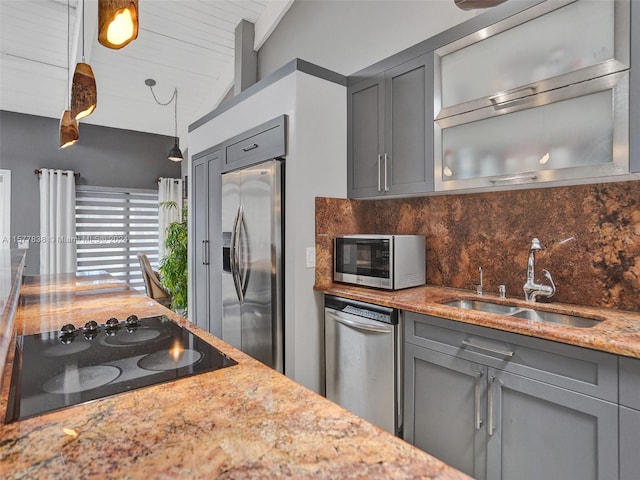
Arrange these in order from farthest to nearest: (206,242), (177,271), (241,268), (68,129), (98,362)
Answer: (177,271) → (206,242) → (241,268) → (68,129) → (98,362)

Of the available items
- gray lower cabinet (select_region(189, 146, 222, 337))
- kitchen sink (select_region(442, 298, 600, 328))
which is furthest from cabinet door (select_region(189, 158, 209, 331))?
kitchen sink (select_region(442, 298, 600, 328))

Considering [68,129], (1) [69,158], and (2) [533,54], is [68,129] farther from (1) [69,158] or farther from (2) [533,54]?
(1) [69,158]

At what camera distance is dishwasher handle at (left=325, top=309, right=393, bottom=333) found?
6.55 ft

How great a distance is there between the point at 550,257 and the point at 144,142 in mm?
5697

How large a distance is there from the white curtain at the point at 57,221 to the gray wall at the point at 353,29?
3.27m

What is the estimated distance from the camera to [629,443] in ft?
3.98

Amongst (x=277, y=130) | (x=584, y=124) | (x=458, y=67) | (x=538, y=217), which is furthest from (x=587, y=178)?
(x=277, y=130)

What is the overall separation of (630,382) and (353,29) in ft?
9.35

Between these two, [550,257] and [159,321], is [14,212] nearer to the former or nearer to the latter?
[159,321]

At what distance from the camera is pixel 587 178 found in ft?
5.23

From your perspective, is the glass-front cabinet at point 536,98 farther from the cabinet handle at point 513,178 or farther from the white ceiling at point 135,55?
the white ceiling at point 135,55

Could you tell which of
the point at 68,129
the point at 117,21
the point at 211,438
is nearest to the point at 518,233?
the point at 211,438

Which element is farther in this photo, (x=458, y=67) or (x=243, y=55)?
(x=243, y=55)

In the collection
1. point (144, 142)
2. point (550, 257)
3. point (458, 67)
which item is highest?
point (144, 142)
